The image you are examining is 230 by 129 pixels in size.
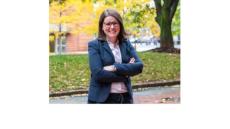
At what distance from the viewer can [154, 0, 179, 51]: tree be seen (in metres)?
4.15

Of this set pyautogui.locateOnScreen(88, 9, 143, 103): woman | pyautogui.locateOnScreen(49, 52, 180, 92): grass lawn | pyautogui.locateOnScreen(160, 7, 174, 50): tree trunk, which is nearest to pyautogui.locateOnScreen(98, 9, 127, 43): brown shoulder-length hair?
pyautogui.locateOnScreen(88, 9, 143, 103): woman

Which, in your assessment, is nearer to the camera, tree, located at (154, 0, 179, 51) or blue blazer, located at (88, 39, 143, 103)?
blue blazer, located at (88, 39, 143, 103)

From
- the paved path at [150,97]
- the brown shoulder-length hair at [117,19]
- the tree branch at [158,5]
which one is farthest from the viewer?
the tree branch at [158,5]

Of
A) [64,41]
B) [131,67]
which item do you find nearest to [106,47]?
[131,67]

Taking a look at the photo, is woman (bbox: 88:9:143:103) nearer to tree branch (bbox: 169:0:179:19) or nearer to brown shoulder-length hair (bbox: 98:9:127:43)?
brown shoulder-length hair (bbox: 98:9:127:43)

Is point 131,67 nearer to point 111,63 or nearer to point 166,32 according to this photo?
point 111,63

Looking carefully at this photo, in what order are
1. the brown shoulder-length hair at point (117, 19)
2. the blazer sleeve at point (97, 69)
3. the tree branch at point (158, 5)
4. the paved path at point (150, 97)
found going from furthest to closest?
the tree branch at point (158, 5) < the paved path at point (150, 97) < the brown shoulder-length hair at point (117, 19) < the blazer sleeve at point (97, 69)

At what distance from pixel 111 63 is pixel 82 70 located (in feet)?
1.38

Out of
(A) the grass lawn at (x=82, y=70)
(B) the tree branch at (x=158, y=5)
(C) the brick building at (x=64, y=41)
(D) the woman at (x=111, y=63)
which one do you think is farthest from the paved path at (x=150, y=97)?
(B) the tree branch at (x=158, y=5)

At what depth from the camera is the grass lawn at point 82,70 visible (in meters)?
4.12

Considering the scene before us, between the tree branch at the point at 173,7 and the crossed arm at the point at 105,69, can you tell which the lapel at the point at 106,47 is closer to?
the crossed arm at the point at 105,69

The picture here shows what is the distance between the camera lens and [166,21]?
4.18m

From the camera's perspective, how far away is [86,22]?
164 inches
